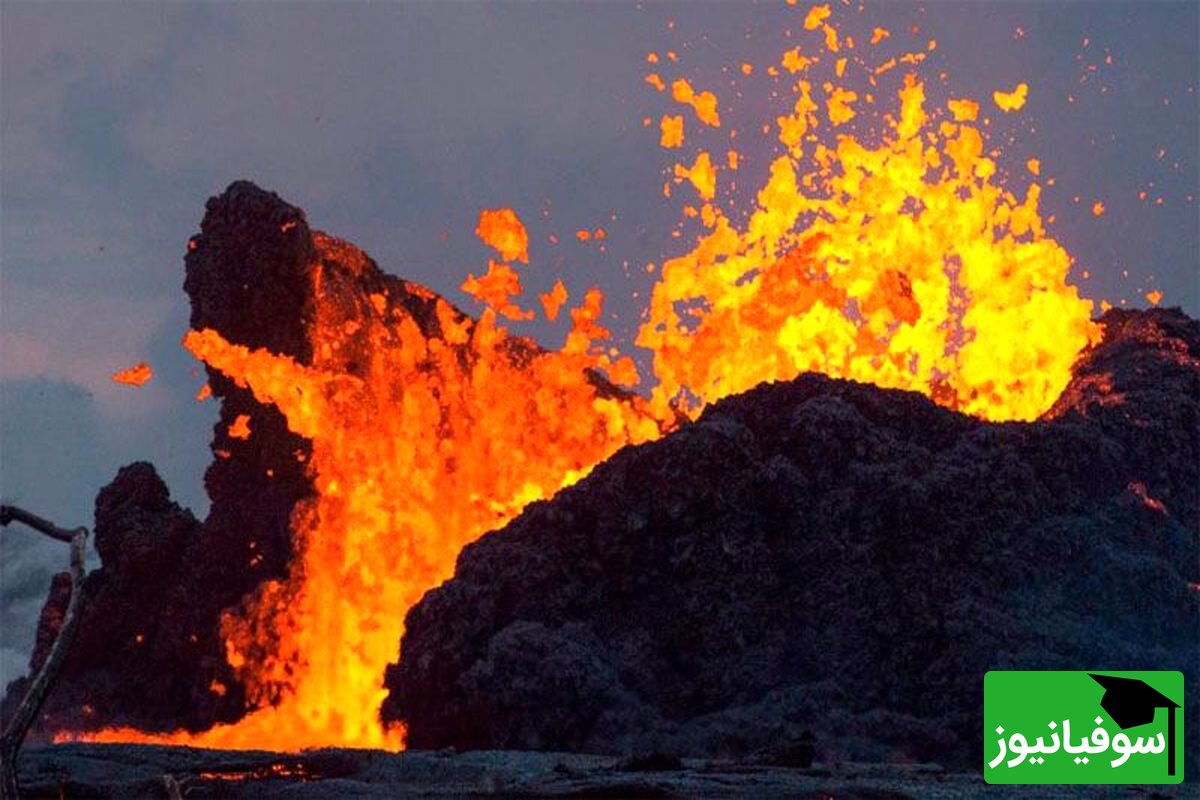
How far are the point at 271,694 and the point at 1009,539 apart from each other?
18557mm

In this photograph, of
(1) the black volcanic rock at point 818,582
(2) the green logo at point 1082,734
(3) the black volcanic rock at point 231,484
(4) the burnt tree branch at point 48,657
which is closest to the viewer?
(4) the burnt tree branch at point 48,657

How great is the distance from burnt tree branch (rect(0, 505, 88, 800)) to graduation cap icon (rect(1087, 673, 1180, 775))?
13.6 m

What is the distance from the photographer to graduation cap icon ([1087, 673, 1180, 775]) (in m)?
19.1

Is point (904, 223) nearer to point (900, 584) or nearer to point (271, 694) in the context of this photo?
point (900, 584)

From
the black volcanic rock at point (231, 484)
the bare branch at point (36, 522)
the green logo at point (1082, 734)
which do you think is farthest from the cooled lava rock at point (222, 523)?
the bare branch at point (36, 522)

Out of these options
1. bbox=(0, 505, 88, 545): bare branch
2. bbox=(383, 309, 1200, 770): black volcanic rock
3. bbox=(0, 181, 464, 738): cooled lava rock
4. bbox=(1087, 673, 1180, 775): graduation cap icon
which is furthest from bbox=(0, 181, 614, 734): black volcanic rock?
bbox=(0, 505, 88, 545): bare branch

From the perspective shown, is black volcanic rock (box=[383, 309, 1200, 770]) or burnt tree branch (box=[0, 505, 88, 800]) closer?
burnt tree branch (box=[0, 505, 88, 800])

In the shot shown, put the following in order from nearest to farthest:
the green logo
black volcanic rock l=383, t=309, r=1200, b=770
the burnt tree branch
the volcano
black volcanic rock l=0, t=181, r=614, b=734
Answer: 1. the burnt tree branch
2. the green logo
3. black volcanic rock l=383, t=309, r=1200, b=770
4. the volcano
5. black volcanic rock l=0, t=181, r=614, b=734

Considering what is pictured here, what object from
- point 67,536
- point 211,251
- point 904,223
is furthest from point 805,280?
point 67,536

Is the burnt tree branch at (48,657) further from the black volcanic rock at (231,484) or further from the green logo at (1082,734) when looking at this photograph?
the black volcanic rock at (231,484)

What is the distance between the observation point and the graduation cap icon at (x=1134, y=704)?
19078 millimetres

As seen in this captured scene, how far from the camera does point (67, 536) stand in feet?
28.0

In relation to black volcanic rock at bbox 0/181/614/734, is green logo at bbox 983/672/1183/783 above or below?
below

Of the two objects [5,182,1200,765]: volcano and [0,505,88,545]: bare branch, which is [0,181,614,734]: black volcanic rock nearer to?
[5,182,1200,765]: volcano
